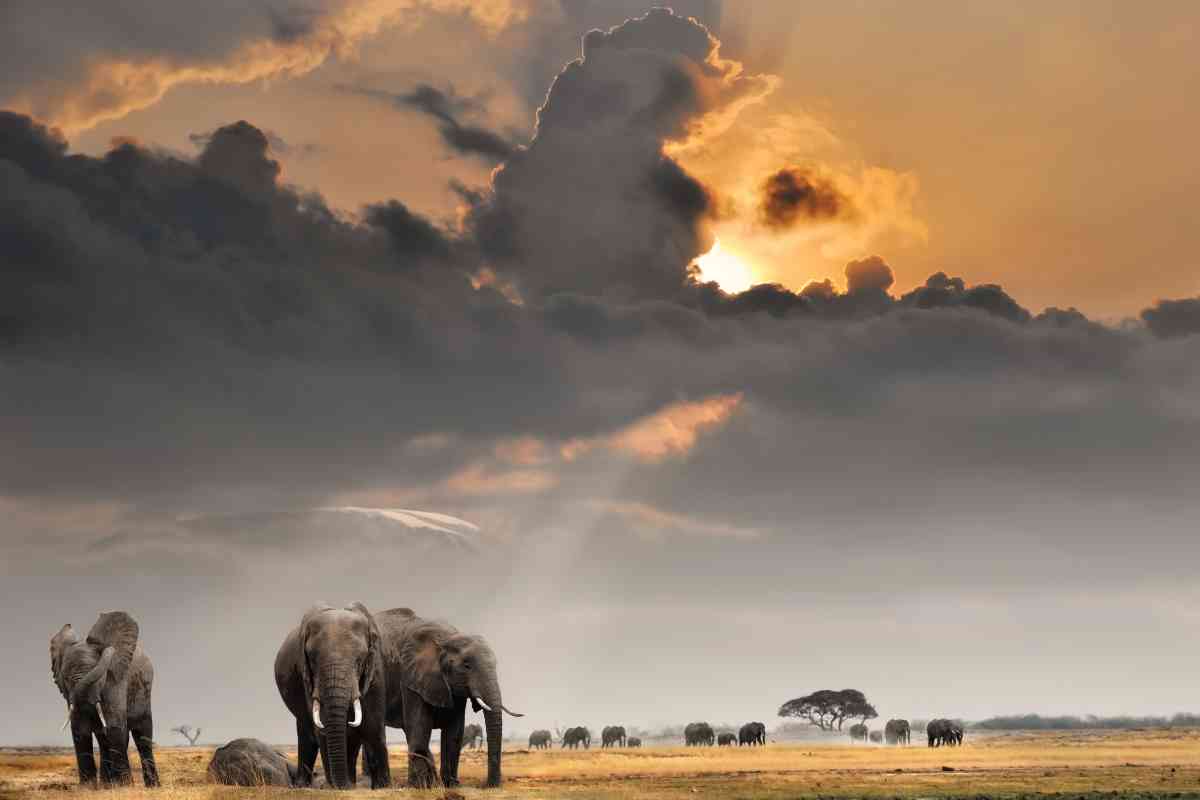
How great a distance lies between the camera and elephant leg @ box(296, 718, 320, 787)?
37344mm

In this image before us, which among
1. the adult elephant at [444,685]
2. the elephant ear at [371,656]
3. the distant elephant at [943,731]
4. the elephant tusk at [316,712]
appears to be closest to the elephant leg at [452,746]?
the adult elephant at [444,685]

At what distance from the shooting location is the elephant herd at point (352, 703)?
115ft

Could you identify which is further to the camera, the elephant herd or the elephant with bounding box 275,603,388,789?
the elephant herd

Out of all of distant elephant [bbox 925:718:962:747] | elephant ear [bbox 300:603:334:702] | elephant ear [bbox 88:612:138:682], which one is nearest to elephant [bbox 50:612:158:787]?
elephant ear [bbox 88:612:138:682]

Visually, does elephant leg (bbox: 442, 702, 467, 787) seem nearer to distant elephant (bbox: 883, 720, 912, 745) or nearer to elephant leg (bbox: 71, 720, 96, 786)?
elephant leg (bbox: 71, 720, 96, 786)

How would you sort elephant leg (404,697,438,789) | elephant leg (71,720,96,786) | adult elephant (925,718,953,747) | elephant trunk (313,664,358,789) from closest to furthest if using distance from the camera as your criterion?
elephant trunk (313,664,358,789), elephant leg (404,697,438,789), elephant leg (71,720,96,786), adult elephant (925,718,953,747)

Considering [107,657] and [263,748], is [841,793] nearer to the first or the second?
[263,748]

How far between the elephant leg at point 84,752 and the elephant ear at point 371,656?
9.06m

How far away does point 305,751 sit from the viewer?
123 ft

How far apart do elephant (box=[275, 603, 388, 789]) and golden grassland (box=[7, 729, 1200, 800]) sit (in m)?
1.58

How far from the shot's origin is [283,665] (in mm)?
37469

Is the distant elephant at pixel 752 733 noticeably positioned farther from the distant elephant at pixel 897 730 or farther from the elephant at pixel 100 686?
the elephant at pixel 100 686

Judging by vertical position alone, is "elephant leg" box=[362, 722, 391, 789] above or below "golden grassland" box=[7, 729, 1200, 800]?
above

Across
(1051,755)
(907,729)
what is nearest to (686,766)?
(1051,755)
